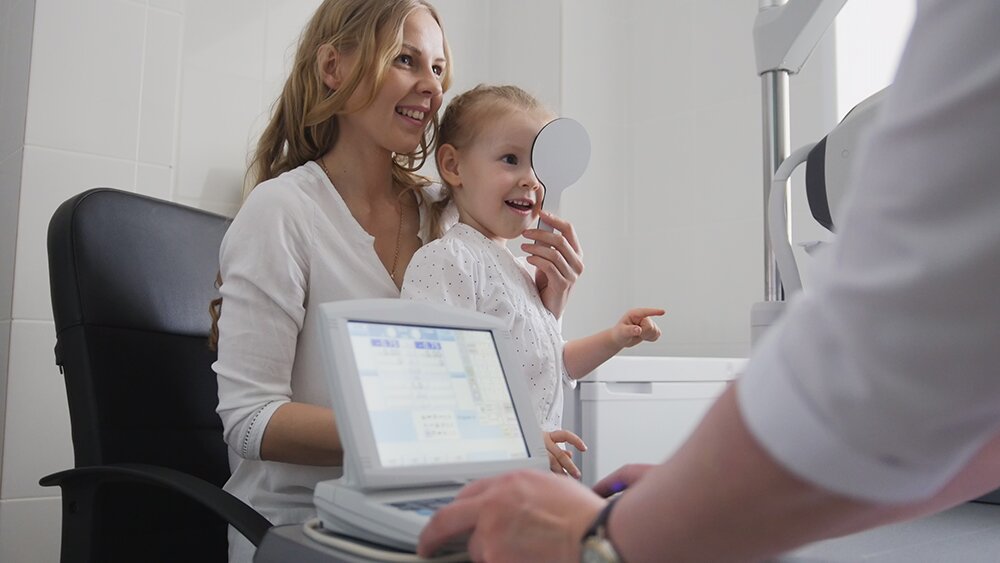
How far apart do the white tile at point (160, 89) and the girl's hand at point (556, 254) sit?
0.94 metres

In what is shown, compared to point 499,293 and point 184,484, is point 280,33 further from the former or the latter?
point 184,484

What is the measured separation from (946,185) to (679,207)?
2.16 metres

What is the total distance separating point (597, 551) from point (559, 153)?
0.70 m

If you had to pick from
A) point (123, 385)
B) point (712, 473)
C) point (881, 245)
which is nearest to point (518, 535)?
point (712, 473)

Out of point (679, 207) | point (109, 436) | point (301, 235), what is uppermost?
point (679, 207)

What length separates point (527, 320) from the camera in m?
Result: 1.17

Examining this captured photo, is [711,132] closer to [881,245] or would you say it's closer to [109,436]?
[109,436]

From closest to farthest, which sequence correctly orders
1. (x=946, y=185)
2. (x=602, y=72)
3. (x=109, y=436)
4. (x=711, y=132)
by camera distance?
1. (x=946, y=185)
2. (x=109, y=436)
3. (x=711, y=132)
4. (x=602, y=72)

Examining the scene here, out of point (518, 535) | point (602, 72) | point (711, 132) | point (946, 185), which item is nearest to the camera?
point (946, 185)

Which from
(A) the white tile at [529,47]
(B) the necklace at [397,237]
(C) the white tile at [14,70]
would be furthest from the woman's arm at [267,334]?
(A) the white tile at [529,47]

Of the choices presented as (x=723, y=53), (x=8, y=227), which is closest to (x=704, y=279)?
(x=723, y=53)

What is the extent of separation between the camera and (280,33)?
211 centimetres

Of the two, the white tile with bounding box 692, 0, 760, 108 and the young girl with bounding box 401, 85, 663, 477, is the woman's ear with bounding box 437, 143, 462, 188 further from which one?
the white tile with bounding box 692, 0, 760, 108

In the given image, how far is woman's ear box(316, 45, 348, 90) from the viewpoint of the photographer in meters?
1.19
